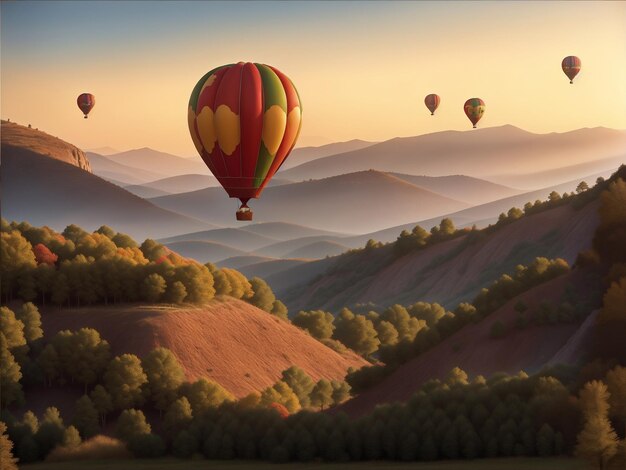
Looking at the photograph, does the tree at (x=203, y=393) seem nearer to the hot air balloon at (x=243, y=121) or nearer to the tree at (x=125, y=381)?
the tree at (x=125, y=381)

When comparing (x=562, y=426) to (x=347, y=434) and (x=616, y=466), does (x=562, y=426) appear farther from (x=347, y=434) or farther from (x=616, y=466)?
(x=347, y=434)

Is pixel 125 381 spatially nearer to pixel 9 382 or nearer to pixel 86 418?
pixel 86 418

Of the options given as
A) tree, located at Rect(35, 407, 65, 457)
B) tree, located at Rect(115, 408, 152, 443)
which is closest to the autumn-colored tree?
tree, located at Rect(115, 408, 152, 443)

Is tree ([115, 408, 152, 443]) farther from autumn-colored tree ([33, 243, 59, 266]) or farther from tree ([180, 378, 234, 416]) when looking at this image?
autumn-colored tree ([33, 243, 59, 266])

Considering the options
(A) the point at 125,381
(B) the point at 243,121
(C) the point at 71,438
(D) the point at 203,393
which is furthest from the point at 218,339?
(B) the point at 243,121

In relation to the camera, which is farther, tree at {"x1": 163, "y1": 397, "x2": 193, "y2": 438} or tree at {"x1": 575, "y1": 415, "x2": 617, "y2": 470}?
tree at {"x1": 163, "y1": 397, "x2": 193, "y2": 438}

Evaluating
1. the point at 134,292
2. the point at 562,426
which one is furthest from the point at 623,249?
the point at 134,292
